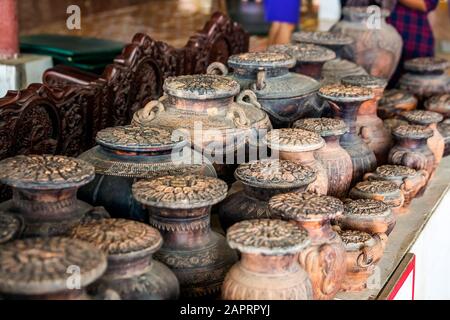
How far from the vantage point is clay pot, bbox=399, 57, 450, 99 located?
386 cm

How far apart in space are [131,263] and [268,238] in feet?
1.04

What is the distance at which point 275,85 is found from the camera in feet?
9.23

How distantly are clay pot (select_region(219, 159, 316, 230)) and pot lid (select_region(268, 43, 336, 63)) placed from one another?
100cm

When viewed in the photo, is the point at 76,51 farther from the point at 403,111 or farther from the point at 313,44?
the point at 403,111

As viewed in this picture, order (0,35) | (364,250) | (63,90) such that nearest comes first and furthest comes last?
A: (364,250) < (63,90) < (0,35)

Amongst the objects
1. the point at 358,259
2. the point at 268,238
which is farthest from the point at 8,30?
the point at 268,238

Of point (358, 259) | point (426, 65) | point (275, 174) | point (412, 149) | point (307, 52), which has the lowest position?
→ point (358, 259)

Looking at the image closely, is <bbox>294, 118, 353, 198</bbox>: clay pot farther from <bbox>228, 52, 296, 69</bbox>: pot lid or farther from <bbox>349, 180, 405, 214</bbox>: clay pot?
<bbox>228, 52, 296, 69</bbox>: pot lid

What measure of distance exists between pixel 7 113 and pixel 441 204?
1.72 m

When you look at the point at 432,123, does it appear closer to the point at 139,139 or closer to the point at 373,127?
the point at 373,127

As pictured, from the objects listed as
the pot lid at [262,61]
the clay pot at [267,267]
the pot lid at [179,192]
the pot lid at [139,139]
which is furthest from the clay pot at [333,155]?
the clay pot at [267,267]

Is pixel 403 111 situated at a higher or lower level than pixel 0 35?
lower

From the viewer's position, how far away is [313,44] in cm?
344
